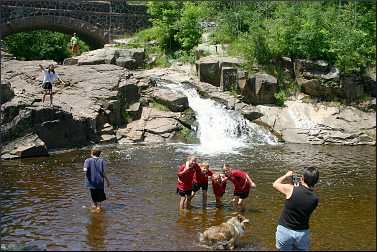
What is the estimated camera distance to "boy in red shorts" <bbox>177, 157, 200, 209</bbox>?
13352 mm

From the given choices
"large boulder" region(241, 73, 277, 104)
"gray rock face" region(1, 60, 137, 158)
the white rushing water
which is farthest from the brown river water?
"large boulder" region(241, 73, 277, 104)

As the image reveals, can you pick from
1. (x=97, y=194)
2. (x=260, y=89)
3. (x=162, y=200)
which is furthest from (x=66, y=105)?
(x=97, y=194)

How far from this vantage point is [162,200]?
14.8 metres

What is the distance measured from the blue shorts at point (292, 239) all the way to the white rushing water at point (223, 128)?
661 inches

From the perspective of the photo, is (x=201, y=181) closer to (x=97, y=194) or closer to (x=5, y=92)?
(x=97, y=194)

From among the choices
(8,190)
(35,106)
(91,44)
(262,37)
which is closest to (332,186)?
(8,190)

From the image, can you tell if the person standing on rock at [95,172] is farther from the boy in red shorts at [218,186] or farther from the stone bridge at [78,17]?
the stone bridge at [78,17]

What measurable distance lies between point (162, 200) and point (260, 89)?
16.6 meters

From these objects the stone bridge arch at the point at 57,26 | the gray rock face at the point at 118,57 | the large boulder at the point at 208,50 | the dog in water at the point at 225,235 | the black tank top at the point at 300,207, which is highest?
the stone bridge arch at the point at 57,26

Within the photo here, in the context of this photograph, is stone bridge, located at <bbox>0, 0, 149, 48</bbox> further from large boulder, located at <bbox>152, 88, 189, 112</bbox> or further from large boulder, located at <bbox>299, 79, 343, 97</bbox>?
large boulder, located at <bbox>299, 79, 343, 97</bbox>

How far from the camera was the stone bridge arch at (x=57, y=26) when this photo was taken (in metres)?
36.7

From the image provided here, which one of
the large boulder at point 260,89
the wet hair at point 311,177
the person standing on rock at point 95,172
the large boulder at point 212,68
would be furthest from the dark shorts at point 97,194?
the large boulder at point 212,68

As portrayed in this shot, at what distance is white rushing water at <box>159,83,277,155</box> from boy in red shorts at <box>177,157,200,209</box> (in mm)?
11518

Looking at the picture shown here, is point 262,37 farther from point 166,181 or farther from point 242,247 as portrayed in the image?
point 242,247
